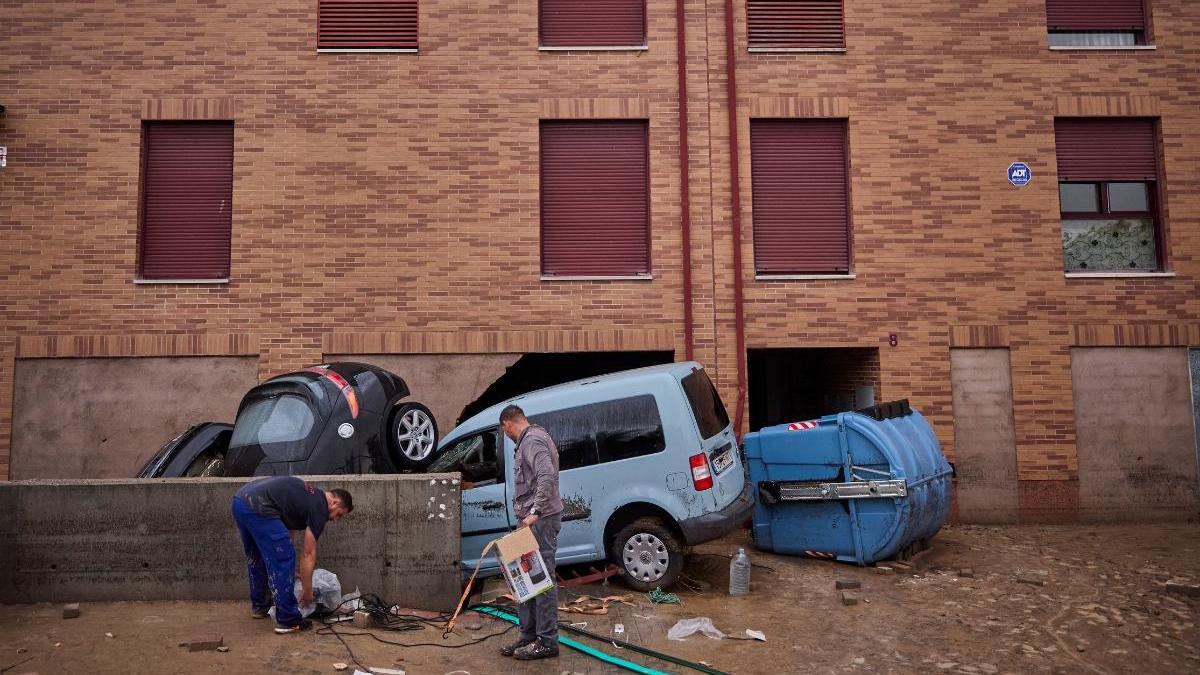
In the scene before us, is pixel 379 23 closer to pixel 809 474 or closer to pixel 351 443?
pixel 351 443

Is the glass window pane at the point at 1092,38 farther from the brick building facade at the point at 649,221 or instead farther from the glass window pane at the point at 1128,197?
the glass window pane at the point at 1128,197

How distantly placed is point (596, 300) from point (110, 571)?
6368mm

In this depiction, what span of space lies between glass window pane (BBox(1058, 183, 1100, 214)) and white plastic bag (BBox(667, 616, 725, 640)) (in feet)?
28.6

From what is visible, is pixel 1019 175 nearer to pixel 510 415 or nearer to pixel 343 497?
pixel 510 415

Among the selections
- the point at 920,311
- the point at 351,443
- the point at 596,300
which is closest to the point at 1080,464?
the point at 920,311

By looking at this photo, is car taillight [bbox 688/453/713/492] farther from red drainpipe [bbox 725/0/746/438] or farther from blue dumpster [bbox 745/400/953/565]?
red drainpipe [bbox 725/0/746/438]

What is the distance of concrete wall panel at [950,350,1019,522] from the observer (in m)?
10.9

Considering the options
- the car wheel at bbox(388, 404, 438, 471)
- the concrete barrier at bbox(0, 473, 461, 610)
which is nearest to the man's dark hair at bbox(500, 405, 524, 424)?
the concrete barrier at bbox(0, 473, 461, 610)

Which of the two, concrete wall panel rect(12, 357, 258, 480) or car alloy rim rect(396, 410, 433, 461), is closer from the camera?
car alloy rim rect(396, 410, 433, 461)

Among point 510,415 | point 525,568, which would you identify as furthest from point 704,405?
point 525,568

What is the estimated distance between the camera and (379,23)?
11.4 metres

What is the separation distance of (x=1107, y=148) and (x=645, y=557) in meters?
9.32

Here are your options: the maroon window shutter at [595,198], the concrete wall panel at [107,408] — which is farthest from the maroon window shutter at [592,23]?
the concrete wall panel at [107,408]

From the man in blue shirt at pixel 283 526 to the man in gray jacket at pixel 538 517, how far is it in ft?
5.15
